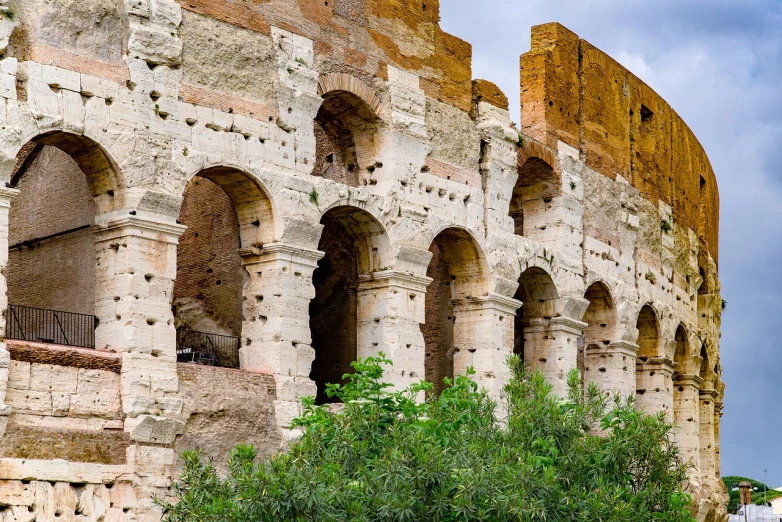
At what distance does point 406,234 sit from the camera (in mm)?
18734

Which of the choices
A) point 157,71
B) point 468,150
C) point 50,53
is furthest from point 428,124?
point 50,53

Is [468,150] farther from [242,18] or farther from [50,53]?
[50,53]

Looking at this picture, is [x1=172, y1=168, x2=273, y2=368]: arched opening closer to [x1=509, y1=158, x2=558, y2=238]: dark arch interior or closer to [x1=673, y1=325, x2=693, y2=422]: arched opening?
[x1=509, y1=158, x2=558, y2=238]: dark arch interior

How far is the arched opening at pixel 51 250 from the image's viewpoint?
19016 mm

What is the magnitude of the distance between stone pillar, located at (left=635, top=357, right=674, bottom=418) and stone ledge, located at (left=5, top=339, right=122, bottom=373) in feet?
41.5

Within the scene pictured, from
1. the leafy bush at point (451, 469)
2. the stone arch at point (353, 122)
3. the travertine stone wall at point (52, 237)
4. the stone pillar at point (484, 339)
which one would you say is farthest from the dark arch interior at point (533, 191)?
the leafy bush at point (451, 469)

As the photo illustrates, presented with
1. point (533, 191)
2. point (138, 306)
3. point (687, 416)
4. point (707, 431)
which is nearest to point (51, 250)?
point (138, 306)

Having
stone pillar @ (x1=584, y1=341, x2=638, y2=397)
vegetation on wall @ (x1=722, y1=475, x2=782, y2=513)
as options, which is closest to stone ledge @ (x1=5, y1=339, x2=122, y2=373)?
stone pillar @ (x1=584, y1=341, x2=638, y2=397)

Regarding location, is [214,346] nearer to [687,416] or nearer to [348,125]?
[348,125]

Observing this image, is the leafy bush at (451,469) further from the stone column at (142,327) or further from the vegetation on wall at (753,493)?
the vegetation on wall at (753,493)

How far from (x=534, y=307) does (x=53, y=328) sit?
7.26 meters

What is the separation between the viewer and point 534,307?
2194 centimetres

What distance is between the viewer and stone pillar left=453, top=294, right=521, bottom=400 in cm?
2002

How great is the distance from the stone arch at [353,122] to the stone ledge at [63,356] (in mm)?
4768
